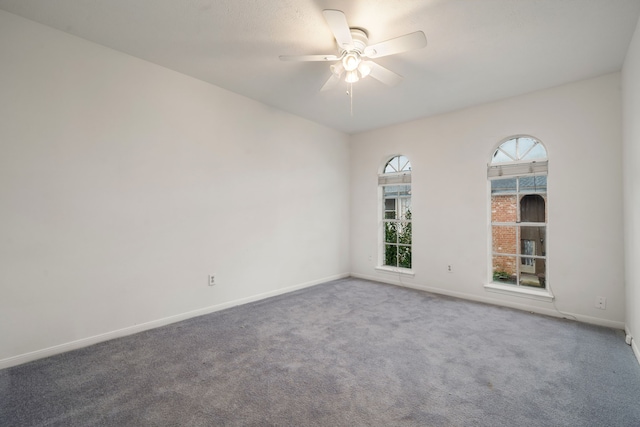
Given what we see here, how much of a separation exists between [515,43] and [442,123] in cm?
179

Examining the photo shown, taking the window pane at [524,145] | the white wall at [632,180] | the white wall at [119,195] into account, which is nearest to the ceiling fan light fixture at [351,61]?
the white wall at [119,195]

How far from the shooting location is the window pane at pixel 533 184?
3619mm

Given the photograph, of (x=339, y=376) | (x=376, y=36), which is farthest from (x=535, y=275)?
(x=376, y=36)

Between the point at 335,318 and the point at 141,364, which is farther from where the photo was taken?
the point at 335,318

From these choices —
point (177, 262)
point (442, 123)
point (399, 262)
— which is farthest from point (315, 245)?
point (442, 123)

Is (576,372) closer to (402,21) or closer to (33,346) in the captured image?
(402,21)

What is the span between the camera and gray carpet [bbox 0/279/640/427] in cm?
170

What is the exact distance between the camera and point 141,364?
2266mm

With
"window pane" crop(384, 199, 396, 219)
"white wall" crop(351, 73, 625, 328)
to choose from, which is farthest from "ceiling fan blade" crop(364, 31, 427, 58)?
"window pane" crop(384, 199, 396, 219)

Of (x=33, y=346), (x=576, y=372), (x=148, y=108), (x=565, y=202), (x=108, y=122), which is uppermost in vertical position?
(x=148, y=108)

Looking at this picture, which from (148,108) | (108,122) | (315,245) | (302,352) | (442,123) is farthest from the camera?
(315,245)

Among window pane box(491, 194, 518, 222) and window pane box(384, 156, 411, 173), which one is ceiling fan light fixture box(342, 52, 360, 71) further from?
window pane box(491, 194, 518, 222)

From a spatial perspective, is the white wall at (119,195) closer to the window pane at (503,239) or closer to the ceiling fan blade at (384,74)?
the ceiling fan blade at (384,74)

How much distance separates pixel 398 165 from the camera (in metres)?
5.03
